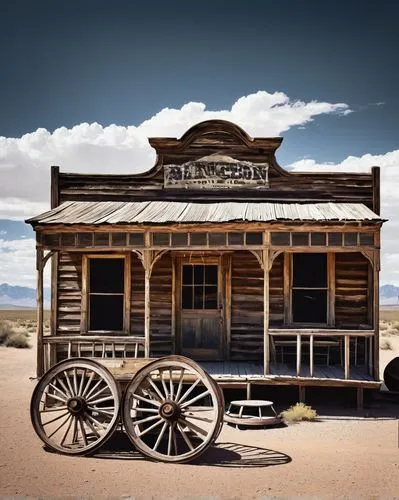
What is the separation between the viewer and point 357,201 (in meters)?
12.9

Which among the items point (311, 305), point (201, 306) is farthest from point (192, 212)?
point (311, 305)

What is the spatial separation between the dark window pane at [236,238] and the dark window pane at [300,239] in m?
0.97

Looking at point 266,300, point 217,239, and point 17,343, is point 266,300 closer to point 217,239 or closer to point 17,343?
point 217,239

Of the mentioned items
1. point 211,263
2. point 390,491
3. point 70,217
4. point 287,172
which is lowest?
point 390,491

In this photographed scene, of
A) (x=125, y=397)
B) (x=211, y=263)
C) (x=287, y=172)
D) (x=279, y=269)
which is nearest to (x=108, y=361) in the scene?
(x=125, y=397)

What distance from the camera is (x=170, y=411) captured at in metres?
7.92

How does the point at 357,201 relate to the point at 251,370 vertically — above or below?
above

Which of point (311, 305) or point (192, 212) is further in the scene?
point (311, 305)

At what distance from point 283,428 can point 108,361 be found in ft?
10.3

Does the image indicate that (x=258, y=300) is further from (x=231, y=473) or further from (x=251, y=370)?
(x=231, y=473)

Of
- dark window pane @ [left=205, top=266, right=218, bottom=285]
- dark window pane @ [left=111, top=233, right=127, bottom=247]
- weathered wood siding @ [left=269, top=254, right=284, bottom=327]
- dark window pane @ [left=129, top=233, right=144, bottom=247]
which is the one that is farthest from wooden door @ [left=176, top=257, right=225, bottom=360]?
dark window pane @ [left=111, top=233, right=127, bottom=247]

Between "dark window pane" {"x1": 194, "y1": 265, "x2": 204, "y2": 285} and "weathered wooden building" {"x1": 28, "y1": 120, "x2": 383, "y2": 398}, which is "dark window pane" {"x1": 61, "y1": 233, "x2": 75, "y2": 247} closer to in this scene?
"weathered wooden building" {"x1": 28, "y1": 120, "x2": 383, "y2": 398}

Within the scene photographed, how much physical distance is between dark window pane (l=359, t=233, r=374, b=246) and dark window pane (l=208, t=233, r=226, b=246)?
254 centimetres

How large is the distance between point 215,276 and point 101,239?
9.31 ft
